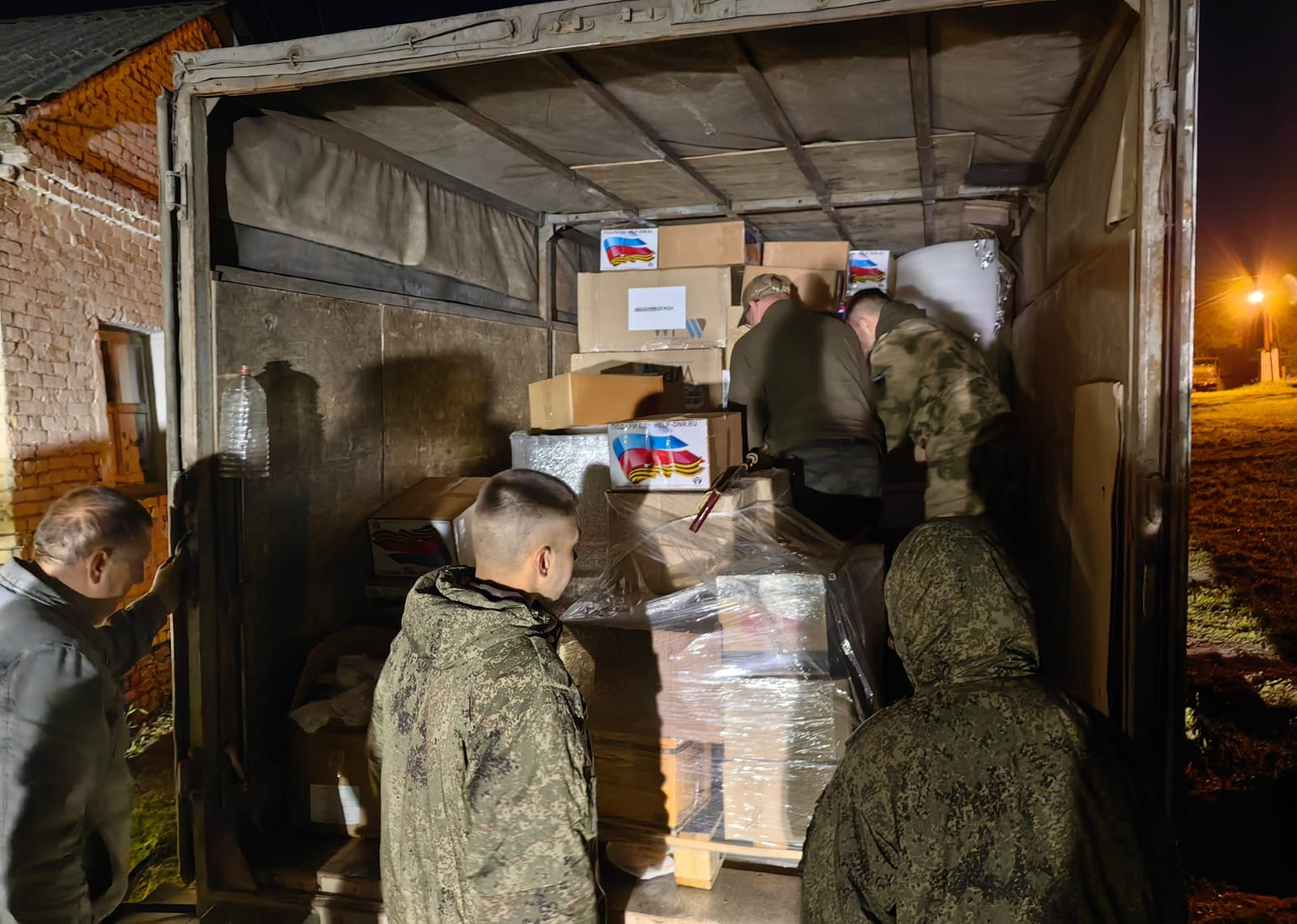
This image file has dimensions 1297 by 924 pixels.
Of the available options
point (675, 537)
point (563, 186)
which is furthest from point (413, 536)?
point (563, 186)

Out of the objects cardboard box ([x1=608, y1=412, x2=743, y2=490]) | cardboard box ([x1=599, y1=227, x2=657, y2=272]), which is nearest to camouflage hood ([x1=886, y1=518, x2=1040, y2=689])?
cardboard box ([x1=608, y1=412, x2=743, y2=490])

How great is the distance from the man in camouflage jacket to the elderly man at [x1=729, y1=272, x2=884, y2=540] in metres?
0.16

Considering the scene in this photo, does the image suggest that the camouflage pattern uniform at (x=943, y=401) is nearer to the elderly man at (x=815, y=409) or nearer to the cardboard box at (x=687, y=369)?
the elderly man at (x=815, y=409)

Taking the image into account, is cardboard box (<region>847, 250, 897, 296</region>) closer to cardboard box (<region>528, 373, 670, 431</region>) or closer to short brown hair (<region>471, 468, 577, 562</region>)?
cardboard box (<region>528, 373, 670, 431</region>)

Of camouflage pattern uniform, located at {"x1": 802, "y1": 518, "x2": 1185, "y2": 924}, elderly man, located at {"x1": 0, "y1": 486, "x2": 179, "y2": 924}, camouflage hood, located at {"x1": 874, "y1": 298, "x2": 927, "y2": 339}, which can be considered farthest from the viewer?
camouflage hood, located at {"x1": 874, "y1": 298, "x2": 927, "y2": 339}

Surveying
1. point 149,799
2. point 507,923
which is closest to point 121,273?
point 149,799

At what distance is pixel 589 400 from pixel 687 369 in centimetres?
115

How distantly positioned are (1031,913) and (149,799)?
5021mm

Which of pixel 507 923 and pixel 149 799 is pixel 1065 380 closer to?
pixel 507 923

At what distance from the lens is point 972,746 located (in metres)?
1.46

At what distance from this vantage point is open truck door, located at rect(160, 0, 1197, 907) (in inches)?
83.6

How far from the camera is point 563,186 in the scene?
15.0 ft

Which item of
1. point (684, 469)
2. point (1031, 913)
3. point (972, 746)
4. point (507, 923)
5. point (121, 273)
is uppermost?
point (121, 273)

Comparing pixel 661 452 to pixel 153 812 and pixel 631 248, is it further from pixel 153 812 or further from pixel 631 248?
pixel 153 812
